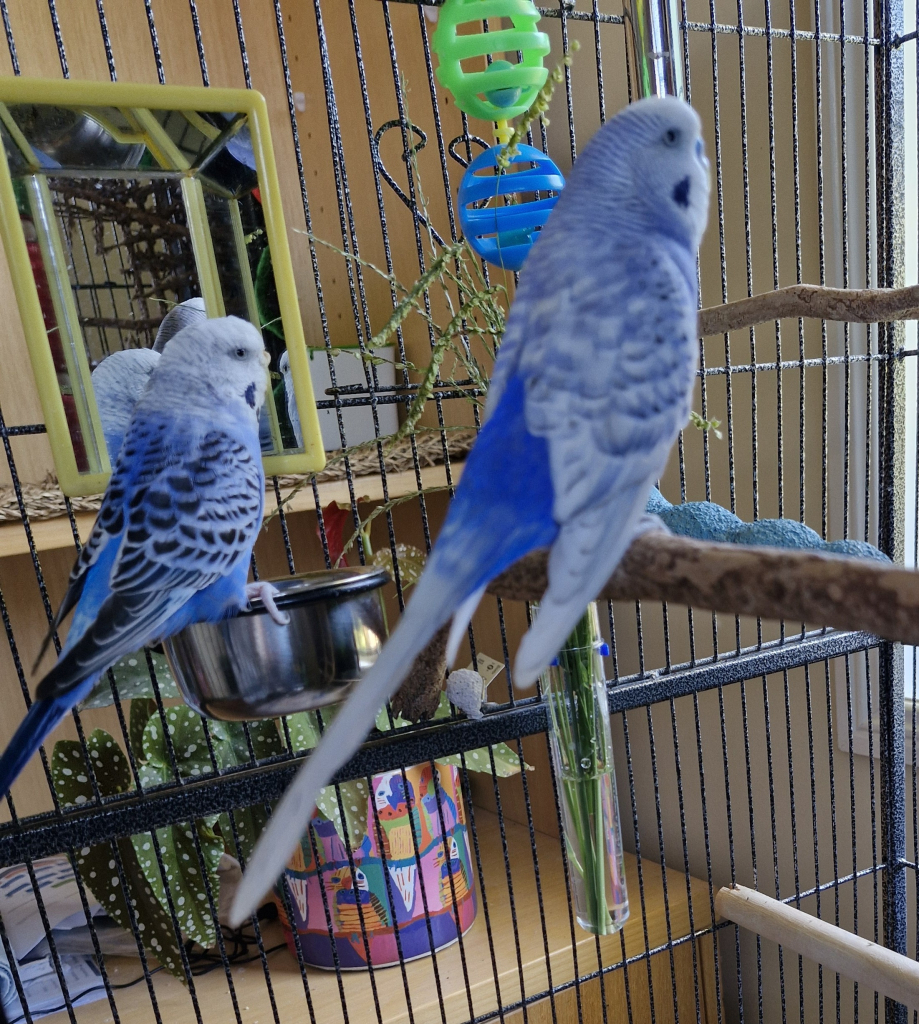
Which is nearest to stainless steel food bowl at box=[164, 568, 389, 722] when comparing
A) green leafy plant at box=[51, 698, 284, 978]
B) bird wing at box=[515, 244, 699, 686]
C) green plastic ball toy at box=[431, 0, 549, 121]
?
bird wing at box=[515, 244, 699, 686]

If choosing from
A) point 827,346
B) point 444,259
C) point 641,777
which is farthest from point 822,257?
point 641,777

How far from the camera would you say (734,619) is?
1259 millimetres

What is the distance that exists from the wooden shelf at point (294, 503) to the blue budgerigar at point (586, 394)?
25.7 inches

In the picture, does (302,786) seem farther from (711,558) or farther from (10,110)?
(10,110)

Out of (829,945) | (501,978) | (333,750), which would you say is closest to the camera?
(333,750)

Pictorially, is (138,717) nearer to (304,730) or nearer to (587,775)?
(304,730)

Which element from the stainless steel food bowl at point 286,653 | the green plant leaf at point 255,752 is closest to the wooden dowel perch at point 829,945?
the green plant leaf at point 255,752

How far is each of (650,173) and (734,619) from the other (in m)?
1.02

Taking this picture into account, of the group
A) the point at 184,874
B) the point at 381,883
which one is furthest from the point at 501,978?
the point at 184,874

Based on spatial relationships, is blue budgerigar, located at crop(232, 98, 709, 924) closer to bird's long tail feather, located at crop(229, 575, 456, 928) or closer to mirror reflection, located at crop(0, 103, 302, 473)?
bird's long tail feather, located at crop(229, 575, 456, 928)

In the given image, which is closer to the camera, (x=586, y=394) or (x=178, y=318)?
(x=586, y=394)

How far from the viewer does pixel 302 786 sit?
9.8 inches

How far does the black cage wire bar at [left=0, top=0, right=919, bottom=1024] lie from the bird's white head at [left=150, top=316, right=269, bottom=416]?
338mm

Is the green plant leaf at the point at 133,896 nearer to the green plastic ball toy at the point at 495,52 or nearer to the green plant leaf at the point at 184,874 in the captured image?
the green plant leaf at the point at 184,874
